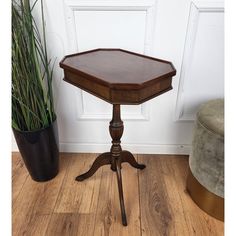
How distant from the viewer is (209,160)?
108cm

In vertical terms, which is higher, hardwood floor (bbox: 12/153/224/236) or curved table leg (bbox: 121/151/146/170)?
curved table leg (bbox: 121/151/146/170)

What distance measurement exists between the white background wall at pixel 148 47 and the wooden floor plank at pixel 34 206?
360mm

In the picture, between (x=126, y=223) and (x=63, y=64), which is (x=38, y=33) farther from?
(x=126, y=223)

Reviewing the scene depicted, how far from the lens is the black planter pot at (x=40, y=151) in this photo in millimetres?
1231

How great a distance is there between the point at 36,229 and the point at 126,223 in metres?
0.44

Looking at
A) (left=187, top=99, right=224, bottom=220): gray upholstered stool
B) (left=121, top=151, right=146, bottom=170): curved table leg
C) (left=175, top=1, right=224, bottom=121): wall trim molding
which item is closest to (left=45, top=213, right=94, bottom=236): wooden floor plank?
(left=121, top=151, right=146, bottom=170): curved table leg

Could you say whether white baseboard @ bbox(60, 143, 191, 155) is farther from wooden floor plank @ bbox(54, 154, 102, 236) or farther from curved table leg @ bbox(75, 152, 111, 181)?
curved table leg @ bbox(75, 152, 111, 181)

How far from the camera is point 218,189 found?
109 centimetres

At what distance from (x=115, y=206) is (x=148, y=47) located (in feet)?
2.87

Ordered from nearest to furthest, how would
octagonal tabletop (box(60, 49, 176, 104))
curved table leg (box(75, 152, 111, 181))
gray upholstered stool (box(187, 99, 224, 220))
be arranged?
octagonal tabletop (box(60, 49, 176, 104)) < gray upholstered stool (box(187, 99, 224, 220)) < curved table leg (box(75, 152, 111, 181))

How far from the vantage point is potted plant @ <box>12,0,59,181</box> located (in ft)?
3.51

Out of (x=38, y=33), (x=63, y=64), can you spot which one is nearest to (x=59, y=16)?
(x=38, y=33)

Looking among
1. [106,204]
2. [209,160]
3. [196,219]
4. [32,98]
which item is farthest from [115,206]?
[32,98]

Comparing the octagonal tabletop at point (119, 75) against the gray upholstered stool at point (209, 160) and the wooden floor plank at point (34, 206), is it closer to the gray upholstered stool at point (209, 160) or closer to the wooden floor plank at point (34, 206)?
the gray upholstered stool at point (209, 160)
